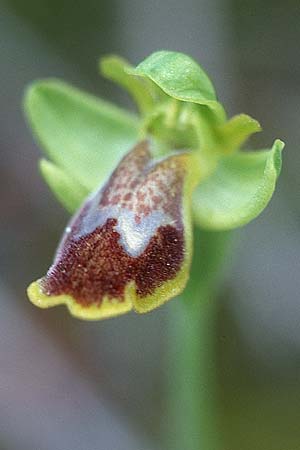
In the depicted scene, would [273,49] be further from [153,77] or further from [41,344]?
[153,77]

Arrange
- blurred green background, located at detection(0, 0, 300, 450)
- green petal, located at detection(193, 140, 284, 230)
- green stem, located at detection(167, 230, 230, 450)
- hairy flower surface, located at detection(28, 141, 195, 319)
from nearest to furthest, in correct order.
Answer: hairy flower surface, located at detection(28, 141, 195, 319) → green petal, located at detection(193, 140, 284, 230) → green stem, located at detection(167, 230, 230, 450) → blurred green background, located at detection(0, 0, 300, 450)

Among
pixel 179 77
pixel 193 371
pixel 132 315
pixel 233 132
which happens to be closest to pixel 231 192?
pixel 233 132

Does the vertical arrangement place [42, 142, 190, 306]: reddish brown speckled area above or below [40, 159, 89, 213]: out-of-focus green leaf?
below

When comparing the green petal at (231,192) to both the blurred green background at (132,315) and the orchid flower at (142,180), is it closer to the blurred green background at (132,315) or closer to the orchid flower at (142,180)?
the orchid flower at (142,180)

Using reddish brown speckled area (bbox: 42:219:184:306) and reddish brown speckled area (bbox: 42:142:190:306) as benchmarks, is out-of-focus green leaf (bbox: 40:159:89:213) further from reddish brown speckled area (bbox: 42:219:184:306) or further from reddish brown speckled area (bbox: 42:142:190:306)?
reddish brown speckled area (bbox: 42:219:184:306)

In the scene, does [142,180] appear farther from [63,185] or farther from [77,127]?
[77,127]

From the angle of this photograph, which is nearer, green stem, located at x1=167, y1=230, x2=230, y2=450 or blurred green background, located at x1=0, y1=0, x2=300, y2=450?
green stem, located at x1=167, y1=230, x2=230, y2=450

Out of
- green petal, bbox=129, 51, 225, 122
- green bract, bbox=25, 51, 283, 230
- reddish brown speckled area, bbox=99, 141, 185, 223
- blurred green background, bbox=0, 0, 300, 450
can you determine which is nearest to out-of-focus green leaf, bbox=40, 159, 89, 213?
green bract, bbox=25, 51, 283, 230
